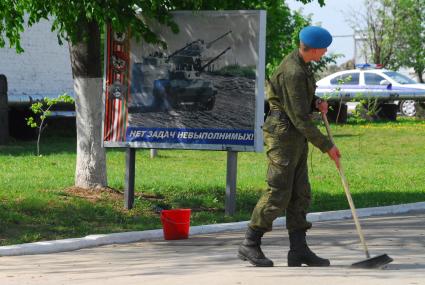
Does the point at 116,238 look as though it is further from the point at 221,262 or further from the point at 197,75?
the point at 197,75

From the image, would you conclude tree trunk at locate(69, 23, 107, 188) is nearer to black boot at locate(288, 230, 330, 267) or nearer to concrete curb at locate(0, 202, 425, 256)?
concrete curb at locate(0, 202, 425, 256)

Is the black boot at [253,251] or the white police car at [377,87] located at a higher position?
the white police car at [377,87]

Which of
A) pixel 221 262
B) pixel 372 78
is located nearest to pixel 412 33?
pixel 372 78

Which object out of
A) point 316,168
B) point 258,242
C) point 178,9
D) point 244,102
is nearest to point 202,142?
point 244,102

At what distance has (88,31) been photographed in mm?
13203

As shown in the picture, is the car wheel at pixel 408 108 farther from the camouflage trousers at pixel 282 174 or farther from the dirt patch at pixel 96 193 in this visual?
the camouflage trousers at pixel 282 174

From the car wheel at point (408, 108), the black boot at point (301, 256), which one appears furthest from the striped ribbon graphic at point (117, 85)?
the car wheel at point (408, 108)

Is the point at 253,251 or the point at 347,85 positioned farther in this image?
the point at 347,85

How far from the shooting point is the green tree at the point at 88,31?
12102mm

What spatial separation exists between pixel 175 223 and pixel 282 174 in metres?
2.54

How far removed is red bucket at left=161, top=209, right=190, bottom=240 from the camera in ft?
34.8

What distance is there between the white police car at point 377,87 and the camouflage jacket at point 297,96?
861 inches

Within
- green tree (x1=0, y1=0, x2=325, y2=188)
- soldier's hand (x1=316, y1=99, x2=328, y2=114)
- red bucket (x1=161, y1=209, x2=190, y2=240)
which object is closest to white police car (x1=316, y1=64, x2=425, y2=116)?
green tree (x1=0, y1=0, x2=325, y2=188)

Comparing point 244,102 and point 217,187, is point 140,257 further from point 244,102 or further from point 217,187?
point 217,187
